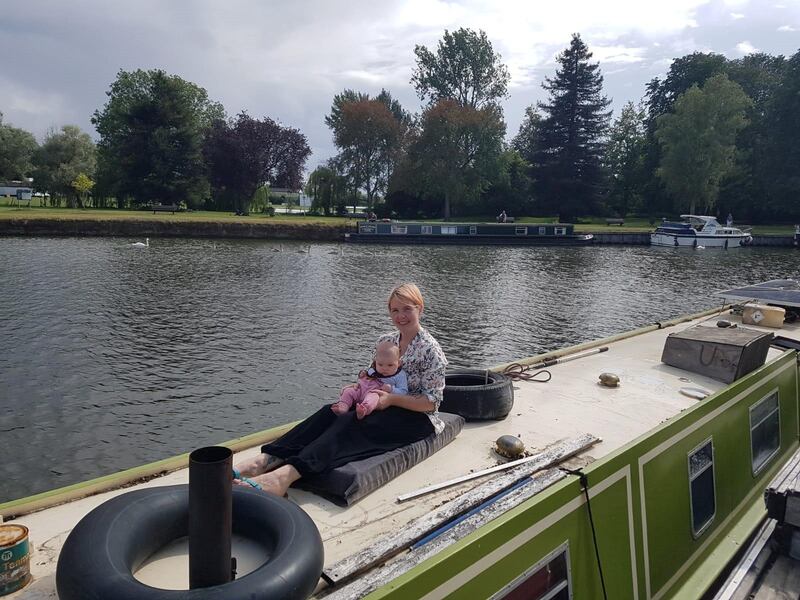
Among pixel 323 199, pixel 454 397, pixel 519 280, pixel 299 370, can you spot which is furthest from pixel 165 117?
pixel 454 397

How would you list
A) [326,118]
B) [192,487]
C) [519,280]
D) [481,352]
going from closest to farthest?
[192,487] < [481,352] < [519,280] < [326,118]

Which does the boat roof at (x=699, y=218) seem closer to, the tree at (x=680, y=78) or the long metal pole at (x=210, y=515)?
the tree at (x=680, y=78)

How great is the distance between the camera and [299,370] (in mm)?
13992

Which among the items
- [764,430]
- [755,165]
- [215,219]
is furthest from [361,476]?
[755,165]

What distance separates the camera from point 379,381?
4.66m

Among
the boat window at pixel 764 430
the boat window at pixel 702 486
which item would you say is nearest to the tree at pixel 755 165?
the boat window at pixel 764 430

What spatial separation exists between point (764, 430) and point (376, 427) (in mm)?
5396

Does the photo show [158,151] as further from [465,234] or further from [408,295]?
[408,295]

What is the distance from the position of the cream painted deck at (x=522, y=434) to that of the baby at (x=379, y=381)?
2.18 feet

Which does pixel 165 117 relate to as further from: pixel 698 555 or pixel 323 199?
pixel 698 555

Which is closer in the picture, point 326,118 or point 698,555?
point 698,555

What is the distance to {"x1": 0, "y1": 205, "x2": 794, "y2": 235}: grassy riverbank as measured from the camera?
1849 inches

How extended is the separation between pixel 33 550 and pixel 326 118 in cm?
8446

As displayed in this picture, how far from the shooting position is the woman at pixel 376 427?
412 centimetres
